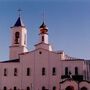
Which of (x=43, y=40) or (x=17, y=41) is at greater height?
(x=43, y=40)

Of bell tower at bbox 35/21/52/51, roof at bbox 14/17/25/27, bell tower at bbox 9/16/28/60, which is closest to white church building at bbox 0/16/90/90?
bell tower at bbox 9/16/28/60

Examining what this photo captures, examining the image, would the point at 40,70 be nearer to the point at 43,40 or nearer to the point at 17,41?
the point at 43,40

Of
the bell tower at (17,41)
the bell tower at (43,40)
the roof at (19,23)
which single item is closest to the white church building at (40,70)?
the bell tower at (17,41)

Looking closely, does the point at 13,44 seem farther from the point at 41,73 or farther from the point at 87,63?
the point at 87,63

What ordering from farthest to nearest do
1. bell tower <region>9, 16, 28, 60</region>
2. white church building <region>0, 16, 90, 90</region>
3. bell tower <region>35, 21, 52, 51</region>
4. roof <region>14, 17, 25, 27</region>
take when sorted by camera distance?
roof <region>14, 17, 25, 27</region> < bell tower <region>35, 21, 52, 51</region> < bell tower <region>9, 16, 28, 60</region> < white church building <region>0, 16, 90, 90</region>

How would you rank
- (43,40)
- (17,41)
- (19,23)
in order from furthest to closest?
(19,23) < (43,40) < (17,41)

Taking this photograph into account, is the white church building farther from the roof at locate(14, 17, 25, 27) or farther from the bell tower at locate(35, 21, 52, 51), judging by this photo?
the roof at locate(14, 17, 25, 27)

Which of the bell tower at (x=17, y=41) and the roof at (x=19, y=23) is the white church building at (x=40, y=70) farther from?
the roof at (x=19, y=23)

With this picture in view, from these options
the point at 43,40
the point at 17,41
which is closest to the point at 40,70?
the point at 43,40

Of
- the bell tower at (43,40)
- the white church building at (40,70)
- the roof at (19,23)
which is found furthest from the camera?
the roof at (19,23)

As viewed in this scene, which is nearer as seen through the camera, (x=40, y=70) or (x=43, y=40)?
(x=40, y=70)

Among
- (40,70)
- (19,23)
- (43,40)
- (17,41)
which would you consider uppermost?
(19,23)

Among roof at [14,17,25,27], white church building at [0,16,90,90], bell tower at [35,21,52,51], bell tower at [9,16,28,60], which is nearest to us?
white church building at [0,16,90,90]

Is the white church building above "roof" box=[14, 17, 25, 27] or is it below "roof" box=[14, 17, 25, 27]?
below
